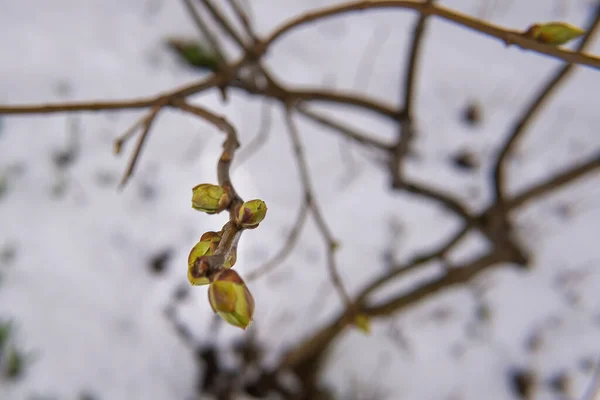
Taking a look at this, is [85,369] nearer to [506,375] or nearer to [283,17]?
[506,375]

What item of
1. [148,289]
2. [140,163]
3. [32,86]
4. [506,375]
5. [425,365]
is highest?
[32,86]

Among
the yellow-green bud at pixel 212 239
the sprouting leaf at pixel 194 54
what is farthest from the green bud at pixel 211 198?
the sprouting leaf at pixel 194 54

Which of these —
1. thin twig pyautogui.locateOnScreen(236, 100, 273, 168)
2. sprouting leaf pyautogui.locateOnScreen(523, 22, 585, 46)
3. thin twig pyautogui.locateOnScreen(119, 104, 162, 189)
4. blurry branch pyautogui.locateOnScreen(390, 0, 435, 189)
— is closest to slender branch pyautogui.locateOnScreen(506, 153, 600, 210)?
blurry branch pyautogui.locateOnScreen(390, 0, 435, 189)

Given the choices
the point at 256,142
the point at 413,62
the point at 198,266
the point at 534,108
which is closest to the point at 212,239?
the point at 198,266

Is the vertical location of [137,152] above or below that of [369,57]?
below

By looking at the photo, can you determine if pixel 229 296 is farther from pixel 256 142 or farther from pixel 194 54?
pixel 194 54

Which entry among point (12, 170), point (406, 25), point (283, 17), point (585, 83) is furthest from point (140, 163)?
point (585, 83)

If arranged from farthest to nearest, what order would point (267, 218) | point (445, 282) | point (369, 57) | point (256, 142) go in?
point (369, 57) → point (267, 218) → point (256, 142) → point (445, 282)
